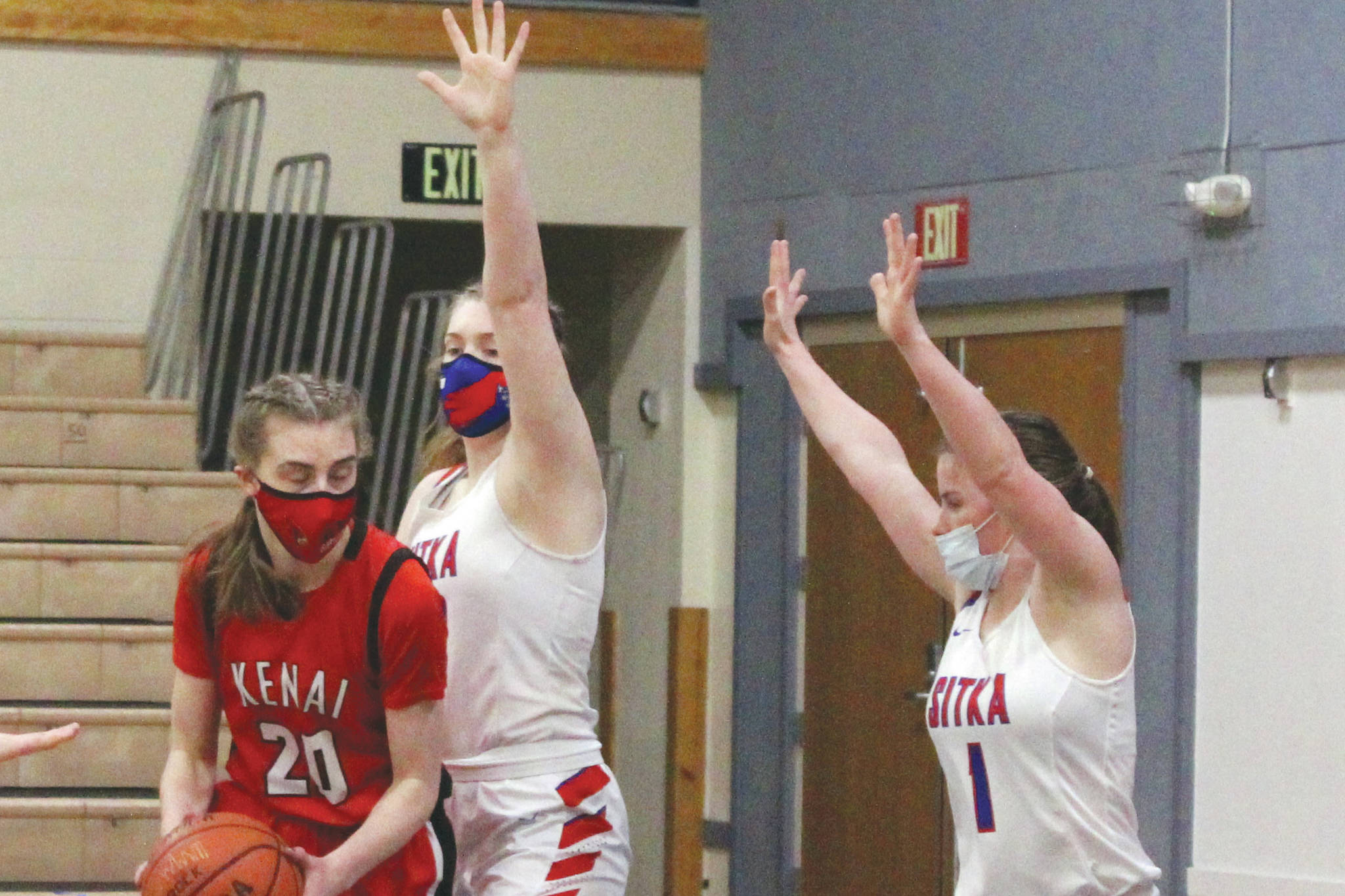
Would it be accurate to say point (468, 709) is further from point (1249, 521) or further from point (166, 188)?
point (166, 188)

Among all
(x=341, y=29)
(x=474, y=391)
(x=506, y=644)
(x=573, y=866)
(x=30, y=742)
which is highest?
(x=341, y=29)

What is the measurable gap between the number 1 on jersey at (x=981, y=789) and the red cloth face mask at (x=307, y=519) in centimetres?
98

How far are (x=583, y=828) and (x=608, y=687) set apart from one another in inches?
174

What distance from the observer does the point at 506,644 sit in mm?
2812

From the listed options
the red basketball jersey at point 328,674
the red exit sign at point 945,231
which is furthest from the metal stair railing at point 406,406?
the red exit sign at point 945,231

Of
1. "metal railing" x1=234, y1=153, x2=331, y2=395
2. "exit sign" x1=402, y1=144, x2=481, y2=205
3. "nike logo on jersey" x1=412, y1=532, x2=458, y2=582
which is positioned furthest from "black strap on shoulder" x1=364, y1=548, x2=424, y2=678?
"exit sign" x1=402, y1=144, x2=481, y2=205

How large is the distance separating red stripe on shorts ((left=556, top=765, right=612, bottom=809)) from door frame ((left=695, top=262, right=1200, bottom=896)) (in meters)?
2.69

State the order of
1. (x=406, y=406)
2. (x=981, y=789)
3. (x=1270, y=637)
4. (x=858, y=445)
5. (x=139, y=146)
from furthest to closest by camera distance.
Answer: (x=139, y=146)
(x=406, y=406)
(x=1270, y=637)
(x=858, y=445)
(x=981, y=789)

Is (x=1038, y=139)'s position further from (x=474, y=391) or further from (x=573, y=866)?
(x=573, y=866)

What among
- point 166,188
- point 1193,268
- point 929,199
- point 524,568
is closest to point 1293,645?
point 1193,268

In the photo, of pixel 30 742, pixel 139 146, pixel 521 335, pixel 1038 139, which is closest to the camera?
pixel 30 742

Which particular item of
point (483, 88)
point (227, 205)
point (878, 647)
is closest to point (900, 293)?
point (483, 88)

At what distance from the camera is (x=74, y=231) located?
6434 millimetres

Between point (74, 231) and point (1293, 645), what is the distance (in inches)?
165
